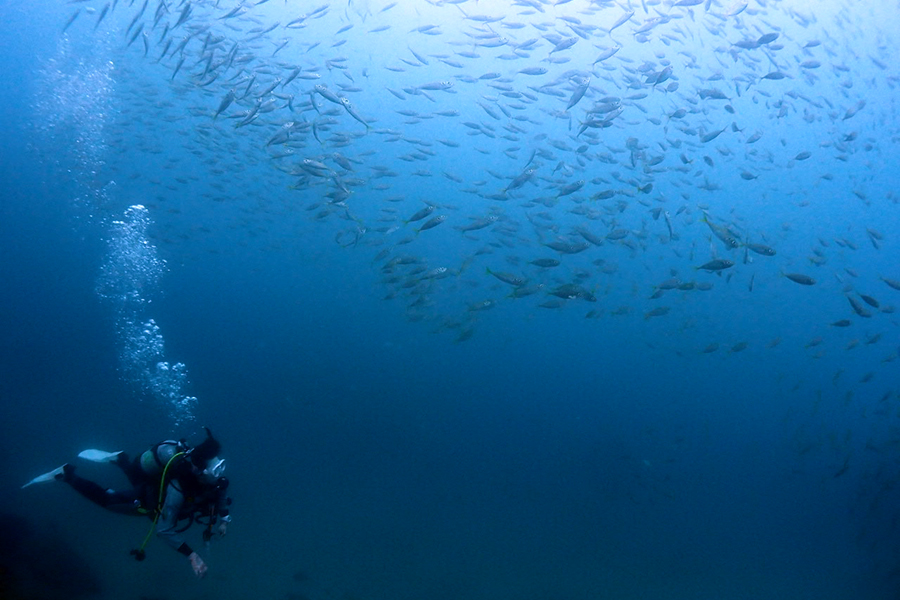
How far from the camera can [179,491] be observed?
464cm

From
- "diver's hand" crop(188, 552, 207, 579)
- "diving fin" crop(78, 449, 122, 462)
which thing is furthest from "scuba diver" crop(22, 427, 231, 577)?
"diving fin" crop(78, 449, 122, 462)

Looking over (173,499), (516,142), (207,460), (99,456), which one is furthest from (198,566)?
(516,142)

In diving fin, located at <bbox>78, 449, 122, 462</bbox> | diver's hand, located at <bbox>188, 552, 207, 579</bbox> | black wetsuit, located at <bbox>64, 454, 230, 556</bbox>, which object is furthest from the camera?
diving fin, located at <bbox>78, 449, 122, 462</bbox>

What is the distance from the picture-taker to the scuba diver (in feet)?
15.2

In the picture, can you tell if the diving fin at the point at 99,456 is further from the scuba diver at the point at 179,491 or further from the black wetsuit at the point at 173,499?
the scuba diver at the point at 179,491

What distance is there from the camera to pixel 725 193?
182ft

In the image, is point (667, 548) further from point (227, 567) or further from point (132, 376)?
point (132, 376)

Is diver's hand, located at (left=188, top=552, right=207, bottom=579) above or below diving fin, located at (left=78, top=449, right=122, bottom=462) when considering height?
above

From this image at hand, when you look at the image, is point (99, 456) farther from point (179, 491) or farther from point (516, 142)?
point (516, 142)

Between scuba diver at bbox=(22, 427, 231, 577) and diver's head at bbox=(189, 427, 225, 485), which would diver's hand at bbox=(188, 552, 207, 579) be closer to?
scuba diver at bbox=(22, 427, 231, 577)

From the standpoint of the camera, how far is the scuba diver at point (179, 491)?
462 cm

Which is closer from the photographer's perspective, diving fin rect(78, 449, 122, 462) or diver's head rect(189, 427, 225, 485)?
diver's head rect(189, 427, 225, 485)

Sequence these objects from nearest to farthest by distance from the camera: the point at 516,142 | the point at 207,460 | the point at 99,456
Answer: the point at 207,460 < the point at 99,456 < the point at 516,142

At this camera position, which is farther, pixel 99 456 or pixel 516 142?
pixel 516 142
